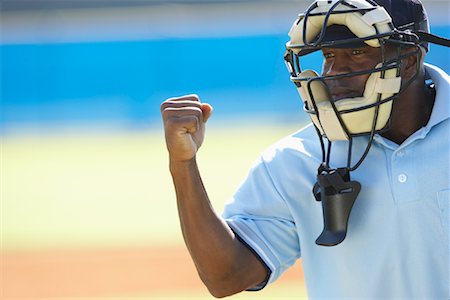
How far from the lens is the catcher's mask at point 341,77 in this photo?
7.76ft

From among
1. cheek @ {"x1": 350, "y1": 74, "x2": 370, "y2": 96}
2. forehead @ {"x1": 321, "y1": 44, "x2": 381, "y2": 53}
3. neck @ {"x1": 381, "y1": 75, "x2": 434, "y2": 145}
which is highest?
forehead @ {"x1": 321, "y1": 44, "x2": 381, "y2": 53}

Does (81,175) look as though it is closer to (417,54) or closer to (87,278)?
(87,278)

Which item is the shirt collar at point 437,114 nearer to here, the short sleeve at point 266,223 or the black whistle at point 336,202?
the black whistle at point 336,202

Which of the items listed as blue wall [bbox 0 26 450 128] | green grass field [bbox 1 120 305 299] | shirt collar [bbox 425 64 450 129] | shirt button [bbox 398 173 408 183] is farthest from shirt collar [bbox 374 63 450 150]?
blue wall [bbox 0 26 450 128]

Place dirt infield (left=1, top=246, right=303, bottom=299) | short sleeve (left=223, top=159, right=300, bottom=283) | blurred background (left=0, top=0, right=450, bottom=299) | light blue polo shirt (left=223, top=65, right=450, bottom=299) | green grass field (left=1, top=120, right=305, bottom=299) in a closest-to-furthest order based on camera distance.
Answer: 1. light blue polo shirt (left=223, top=65, right=450, bottom=299)
2. short sleeve (left=223, top=159, right=300, bottom=283)
3. dirt infield (left=1, top=246, right=303, bottom=299)
4. green grass field (left=1, top=120, right=305, bottom=299)
5. blurred background (left=0, top=0, right=450, bottom=299)

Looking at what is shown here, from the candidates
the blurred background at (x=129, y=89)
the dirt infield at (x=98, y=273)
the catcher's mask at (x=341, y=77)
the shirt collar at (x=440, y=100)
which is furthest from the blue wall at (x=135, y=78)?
the catcher's mask at (x=341, y=77)

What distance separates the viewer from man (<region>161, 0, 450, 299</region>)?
7.77ft

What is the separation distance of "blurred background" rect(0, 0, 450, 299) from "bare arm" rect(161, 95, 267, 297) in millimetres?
6918

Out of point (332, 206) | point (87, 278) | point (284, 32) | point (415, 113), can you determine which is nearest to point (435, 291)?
point (332, 206)

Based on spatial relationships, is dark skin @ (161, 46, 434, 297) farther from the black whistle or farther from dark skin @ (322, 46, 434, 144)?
the black whistle

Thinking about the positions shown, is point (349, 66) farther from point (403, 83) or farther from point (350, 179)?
point (350, 179)

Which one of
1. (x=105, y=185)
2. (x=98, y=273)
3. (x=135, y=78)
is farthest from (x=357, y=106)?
(x=135, y=78)

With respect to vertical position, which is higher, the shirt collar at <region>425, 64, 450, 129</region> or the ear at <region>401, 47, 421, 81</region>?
the ear at <region>401, 47, 421, 81</region>

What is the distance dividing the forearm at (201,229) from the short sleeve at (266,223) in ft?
0.33
